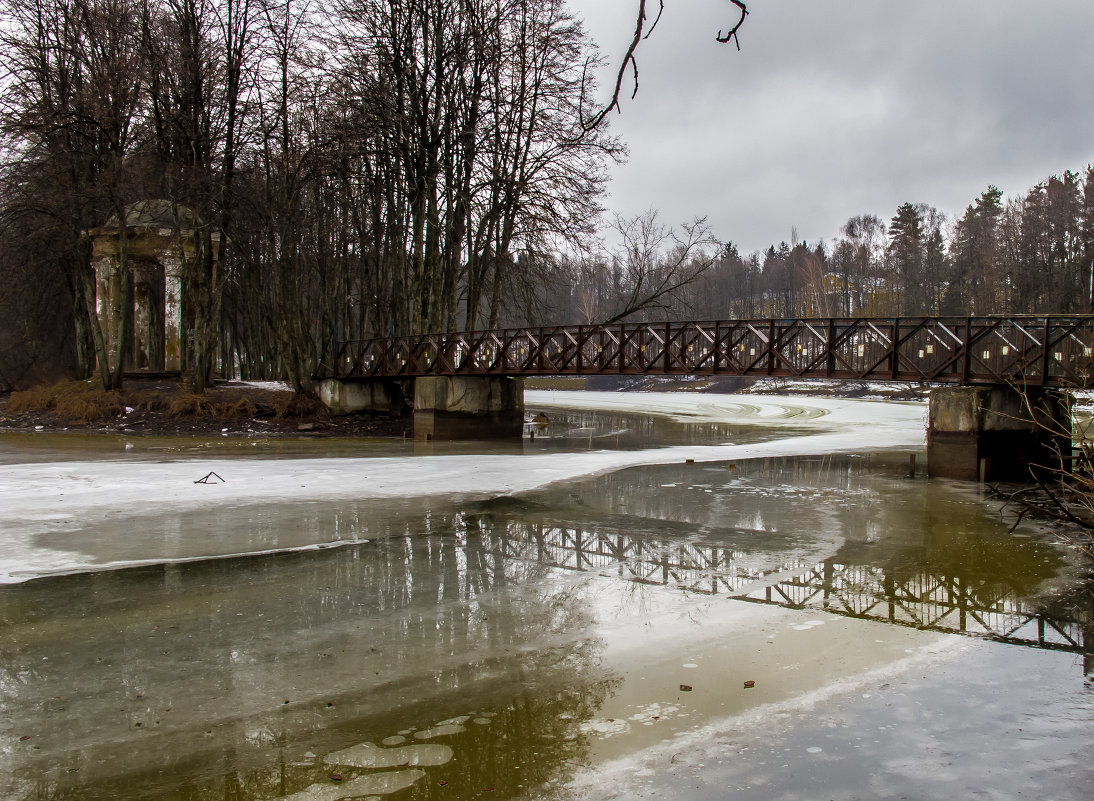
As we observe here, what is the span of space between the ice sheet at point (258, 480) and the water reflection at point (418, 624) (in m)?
1.09

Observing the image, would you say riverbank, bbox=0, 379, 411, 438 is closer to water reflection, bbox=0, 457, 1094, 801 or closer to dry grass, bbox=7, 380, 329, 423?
dry grass, bbox=7, 380, 329, 423

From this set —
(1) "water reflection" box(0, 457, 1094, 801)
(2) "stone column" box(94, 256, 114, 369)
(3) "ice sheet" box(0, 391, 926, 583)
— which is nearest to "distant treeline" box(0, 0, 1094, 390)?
(2) "stone column" box(94, 256, 114, 369)

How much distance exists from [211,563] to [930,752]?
7055 millimetres

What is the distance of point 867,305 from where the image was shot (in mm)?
76625

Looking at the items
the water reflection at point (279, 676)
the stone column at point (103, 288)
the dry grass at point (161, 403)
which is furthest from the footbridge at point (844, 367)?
the stone column at point (103, 288)

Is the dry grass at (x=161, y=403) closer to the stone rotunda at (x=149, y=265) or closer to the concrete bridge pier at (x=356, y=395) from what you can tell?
the concrete bridge pier at (x=356, y=395)

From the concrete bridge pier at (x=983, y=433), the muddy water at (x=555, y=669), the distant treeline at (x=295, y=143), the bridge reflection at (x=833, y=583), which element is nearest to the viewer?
the muddy water at (x=555, y=669)

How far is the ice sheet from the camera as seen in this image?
1089 centimetres

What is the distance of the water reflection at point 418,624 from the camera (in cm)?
460

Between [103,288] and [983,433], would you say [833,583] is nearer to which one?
[983,433]

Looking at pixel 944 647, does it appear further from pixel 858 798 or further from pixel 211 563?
pixel 211 563

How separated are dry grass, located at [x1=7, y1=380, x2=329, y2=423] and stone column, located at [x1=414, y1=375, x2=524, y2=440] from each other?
3891mm

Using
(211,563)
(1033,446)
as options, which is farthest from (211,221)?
(1033,446)

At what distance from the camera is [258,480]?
1502cm
